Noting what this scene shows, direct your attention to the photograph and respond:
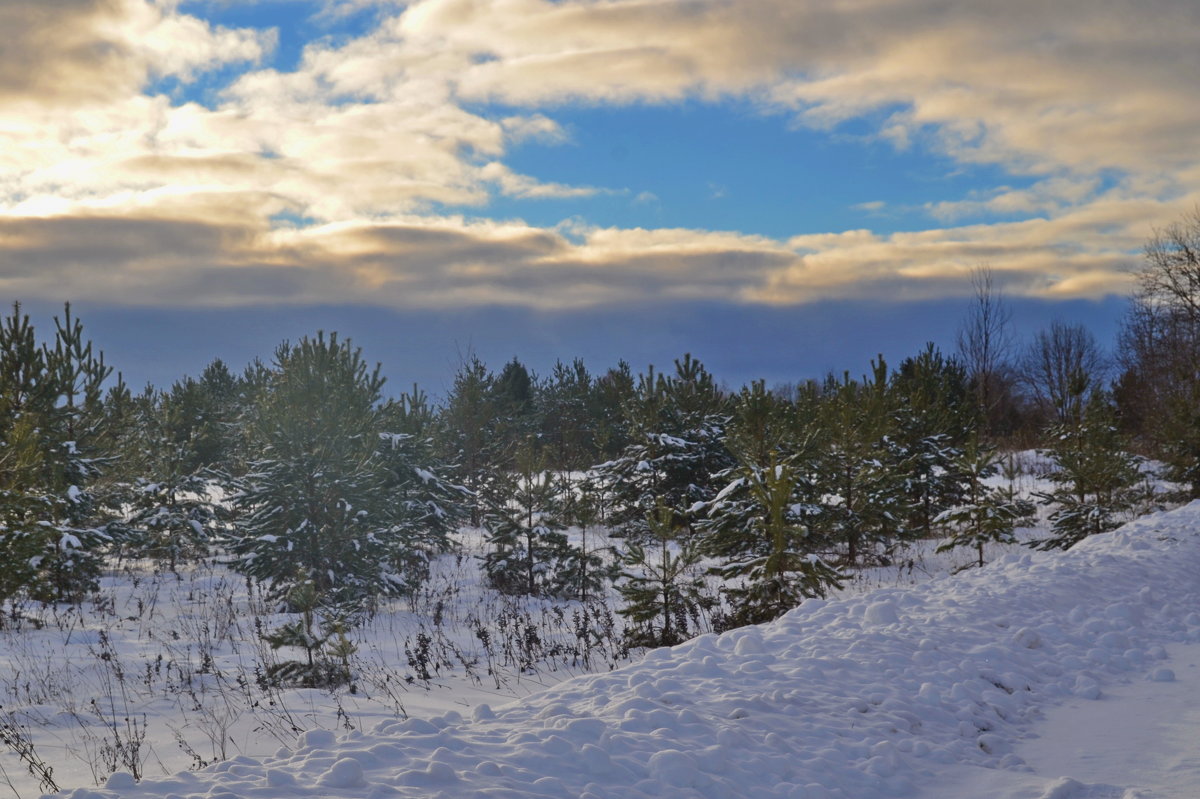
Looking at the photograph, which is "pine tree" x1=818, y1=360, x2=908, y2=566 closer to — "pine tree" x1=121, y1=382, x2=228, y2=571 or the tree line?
the tree line

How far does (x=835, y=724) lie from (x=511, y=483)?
33.4ft

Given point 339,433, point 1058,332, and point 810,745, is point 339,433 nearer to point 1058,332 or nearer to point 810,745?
point 810,745

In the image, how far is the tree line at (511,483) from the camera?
11.4 metres

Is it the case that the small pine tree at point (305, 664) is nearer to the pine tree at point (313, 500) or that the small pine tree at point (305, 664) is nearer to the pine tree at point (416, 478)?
the pine tree at point (313, 500)

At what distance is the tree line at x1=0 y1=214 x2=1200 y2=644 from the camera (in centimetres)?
1138

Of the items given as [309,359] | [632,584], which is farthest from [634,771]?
[309,359]

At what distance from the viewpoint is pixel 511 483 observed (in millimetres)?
15125

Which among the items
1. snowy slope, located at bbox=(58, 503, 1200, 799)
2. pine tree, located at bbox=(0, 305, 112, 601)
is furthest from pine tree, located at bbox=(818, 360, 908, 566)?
pine tree, located at bbox=(0, 305, 112, 601)

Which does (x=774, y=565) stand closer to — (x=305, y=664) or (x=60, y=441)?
(x=305, y=664)

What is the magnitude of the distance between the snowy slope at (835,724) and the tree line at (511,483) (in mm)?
2655

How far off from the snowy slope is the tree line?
2655 millimetres

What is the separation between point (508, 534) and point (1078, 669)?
10.4 metres

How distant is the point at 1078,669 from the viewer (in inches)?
283

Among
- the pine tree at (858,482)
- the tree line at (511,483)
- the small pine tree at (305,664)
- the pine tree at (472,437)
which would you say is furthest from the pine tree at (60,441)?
the pine tree at (858,482)
